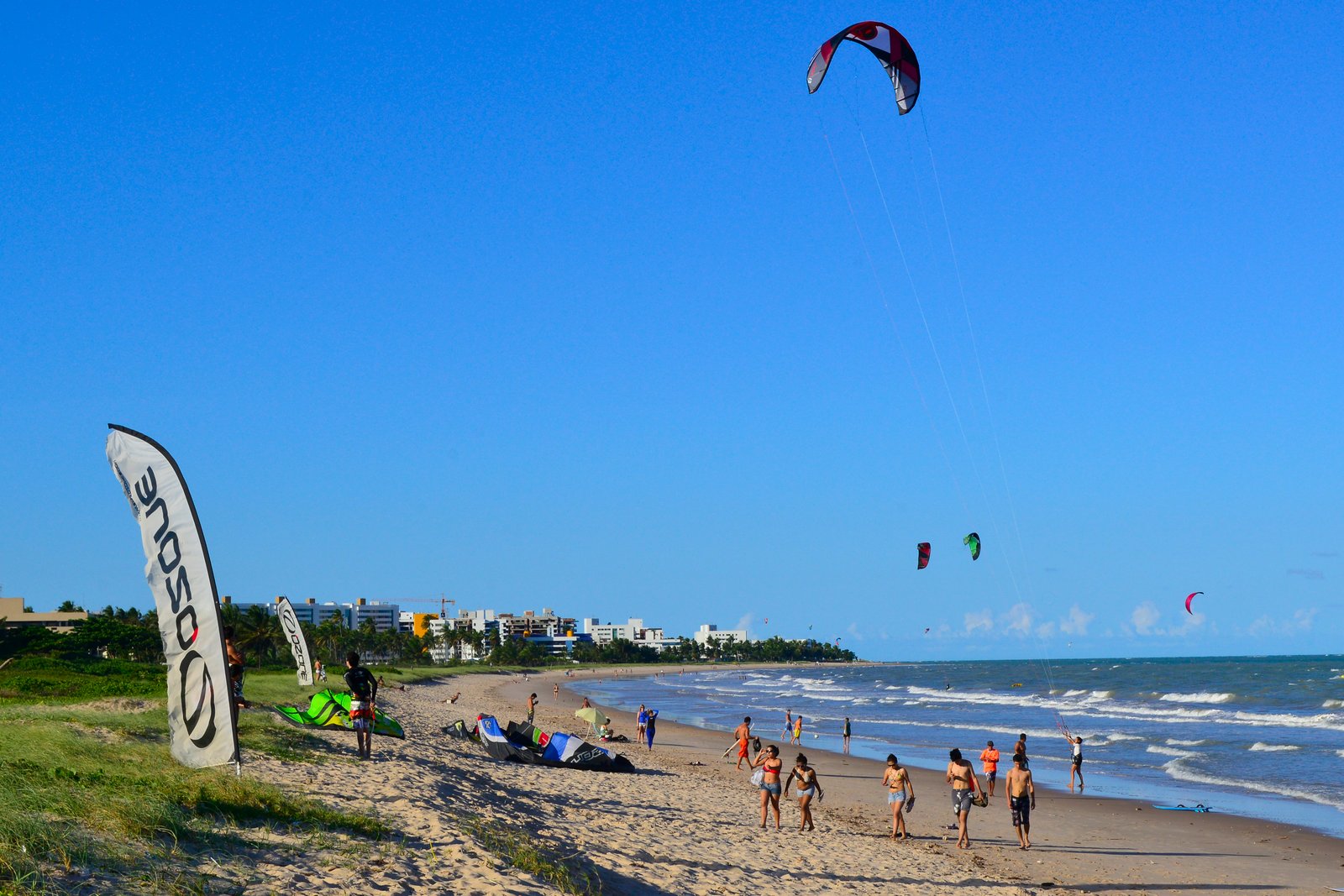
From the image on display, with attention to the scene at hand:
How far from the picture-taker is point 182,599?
795cm

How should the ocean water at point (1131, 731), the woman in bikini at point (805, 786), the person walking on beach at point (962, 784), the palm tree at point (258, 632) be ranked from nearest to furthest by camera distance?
the woman in bikini at point (805, 786), the person walking on beach at point (962, 784), the ocean water at point (1131, 731), the palm tree at point (258, 632)

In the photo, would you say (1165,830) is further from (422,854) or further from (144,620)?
(144,620)

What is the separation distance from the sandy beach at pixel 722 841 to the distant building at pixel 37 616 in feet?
289

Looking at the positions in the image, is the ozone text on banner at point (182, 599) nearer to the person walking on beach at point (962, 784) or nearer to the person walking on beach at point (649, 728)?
the person walking on beach at point (962, 784)

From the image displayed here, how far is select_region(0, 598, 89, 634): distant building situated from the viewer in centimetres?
9456

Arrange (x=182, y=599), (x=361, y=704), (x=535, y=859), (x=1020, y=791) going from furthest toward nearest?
(x=1020, y=791), (x=361, y=704), (x=535, y=859), (x=182, y=599)

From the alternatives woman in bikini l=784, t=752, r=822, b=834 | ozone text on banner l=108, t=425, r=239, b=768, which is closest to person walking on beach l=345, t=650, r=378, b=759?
woman in bikini l=784, t=752, r=822, b=834

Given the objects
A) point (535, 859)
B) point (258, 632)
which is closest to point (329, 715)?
point (535, 859)

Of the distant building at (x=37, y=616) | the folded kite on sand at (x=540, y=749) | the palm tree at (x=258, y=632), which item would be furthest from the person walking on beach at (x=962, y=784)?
the distant building at (x=37, y=616)

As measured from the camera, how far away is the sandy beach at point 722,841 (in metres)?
8.27

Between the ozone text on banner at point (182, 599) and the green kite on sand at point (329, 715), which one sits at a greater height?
the ozone text on banner at point (182, 599)

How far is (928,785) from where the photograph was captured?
2358cm

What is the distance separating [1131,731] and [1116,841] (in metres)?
24.4

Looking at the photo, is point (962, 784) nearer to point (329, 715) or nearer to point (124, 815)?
point (329, 715)
